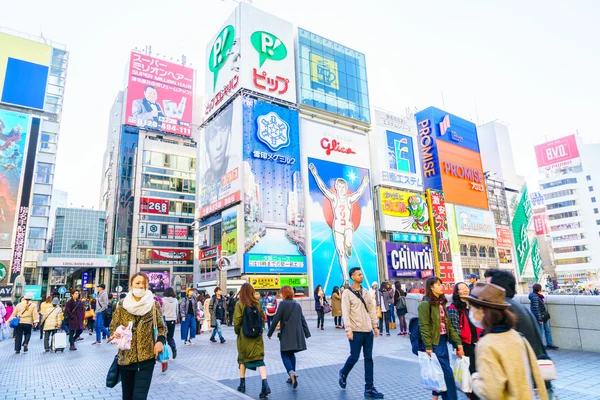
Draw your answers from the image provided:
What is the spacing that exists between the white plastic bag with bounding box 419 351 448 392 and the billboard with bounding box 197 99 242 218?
104 feet

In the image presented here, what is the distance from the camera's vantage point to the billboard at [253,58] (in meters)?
40.2

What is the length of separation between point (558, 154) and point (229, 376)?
3733 inches

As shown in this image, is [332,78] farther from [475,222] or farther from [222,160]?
[475,222]

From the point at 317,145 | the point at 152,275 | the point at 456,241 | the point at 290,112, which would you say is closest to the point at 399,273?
the point at 456,241

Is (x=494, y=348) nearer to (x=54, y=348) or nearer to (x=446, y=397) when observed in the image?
(x=446, y=397)

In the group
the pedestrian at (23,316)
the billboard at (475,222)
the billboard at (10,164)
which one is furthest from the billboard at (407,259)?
the billboard at (10,164)

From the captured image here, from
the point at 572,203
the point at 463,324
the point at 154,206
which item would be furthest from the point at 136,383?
the point at 572,203

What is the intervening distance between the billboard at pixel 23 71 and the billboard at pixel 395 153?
43132 millimetres

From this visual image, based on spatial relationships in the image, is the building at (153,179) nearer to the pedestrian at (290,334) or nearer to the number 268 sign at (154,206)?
the number 268 sign at (154,206)

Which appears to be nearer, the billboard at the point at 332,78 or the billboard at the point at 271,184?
the billboard at the point at 271,184

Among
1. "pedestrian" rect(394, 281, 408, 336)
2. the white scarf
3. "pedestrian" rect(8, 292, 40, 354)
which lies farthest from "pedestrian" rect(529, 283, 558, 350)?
"pedestrian" rect(8, 292, 40, 354)

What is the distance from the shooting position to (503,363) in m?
2.45

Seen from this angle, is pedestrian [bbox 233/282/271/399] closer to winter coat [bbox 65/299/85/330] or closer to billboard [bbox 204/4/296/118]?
winter coat [bbox 65/299/85/330]

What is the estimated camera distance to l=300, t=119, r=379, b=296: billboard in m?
40.1
